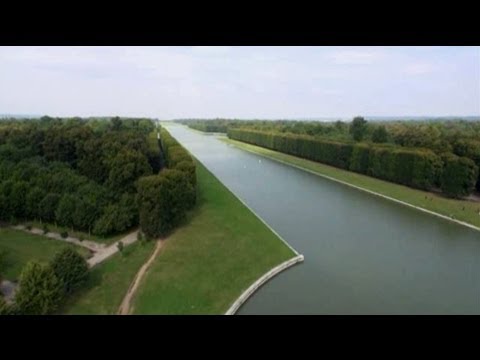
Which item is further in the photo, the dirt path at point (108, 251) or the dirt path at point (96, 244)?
the dirt path at point (96, 244)

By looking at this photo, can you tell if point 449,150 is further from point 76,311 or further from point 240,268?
point 76,311

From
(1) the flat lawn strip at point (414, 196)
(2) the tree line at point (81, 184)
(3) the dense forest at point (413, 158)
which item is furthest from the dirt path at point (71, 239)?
(3) the dense forest at point (413, 158)

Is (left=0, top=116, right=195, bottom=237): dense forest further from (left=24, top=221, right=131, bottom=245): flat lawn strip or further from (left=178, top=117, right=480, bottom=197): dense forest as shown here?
(left=178, top=117, right=480, bottom=197): dense forest

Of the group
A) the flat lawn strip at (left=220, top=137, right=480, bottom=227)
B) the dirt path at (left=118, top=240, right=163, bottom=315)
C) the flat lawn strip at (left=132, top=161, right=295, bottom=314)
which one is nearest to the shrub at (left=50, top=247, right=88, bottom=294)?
the dirt path at (left=118, top=240, right=163, bottom=315)

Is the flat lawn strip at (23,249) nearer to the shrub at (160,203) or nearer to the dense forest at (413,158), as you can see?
the shrub at (160,203)

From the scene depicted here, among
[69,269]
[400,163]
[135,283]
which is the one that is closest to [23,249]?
[69,269]
